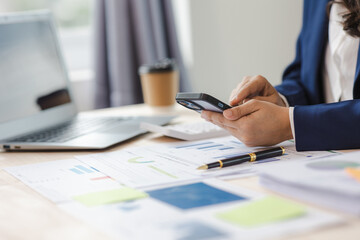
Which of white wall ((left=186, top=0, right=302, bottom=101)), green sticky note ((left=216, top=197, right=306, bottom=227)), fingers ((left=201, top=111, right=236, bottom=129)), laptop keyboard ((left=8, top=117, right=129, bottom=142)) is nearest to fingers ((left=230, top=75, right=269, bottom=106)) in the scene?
fingers ((left=201, top=111, right=236, bottom=129))

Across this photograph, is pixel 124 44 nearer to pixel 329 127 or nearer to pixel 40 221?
pixel 329 127

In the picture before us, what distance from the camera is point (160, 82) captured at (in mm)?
1570

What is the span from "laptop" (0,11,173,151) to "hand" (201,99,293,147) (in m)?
0.30

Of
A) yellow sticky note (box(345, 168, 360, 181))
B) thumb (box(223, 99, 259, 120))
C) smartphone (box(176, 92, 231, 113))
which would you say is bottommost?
yellow sticky note (box(345, 168, 360, 181))

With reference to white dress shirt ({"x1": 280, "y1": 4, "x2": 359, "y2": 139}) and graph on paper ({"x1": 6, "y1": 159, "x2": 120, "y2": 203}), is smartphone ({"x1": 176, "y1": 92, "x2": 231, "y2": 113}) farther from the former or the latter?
white dress shirt ({"x1": 280, "y1": 4, "x2": 359, "y2": 139})

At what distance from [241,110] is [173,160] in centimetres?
17

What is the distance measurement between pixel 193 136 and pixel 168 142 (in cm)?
6

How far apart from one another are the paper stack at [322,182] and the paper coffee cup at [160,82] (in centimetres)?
90

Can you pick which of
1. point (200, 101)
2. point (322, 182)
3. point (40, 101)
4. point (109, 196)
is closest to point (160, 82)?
point (40, 101)

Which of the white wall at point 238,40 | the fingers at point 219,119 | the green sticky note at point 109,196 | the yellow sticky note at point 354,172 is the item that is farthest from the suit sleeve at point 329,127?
the white wall at point 238,40

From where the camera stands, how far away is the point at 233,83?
91.3 inches

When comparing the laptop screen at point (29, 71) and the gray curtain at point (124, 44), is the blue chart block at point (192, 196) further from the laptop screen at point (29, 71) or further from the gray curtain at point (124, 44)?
the gray curtain at point (124, 44)

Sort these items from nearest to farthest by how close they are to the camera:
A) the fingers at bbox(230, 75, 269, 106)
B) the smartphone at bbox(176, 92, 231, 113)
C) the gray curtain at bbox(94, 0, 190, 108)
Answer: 1. the smartphone at bbox(176, 92, 231, 113)
2. the fingers at bbox(230, 75, 269, 106)
3. the gray curtain at bbox(94, 0, 190, 108)

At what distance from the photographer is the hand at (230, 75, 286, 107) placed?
1.12 meters
